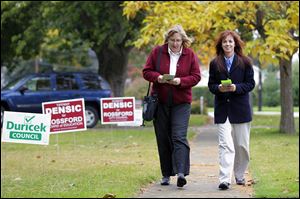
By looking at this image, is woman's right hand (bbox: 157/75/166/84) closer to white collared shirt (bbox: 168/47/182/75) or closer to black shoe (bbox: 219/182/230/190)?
white collared shirt (bbox: 168/47/182/75)

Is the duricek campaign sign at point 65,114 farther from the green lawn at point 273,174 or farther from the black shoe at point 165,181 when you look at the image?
the green lawn at point 273,174

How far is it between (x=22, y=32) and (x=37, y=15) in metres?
1.37

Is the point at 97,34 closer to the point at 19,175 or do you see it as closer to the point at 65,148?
the point at 65,148

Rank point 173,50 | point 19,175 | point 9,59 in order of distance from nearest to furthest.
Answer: point 173,50, point 19,175, point 9,59

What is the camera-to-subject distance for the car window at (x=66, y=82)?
66.4 feet

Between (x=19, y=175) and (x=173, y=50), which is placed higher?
(x=173, y=50)

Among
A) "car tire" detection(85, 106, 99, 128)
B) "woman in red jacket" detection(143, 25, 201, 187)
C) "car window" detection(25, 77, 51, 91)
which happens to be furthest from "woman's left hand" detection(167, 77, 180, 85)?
"car tire" detection(85, 106, 99, 128)

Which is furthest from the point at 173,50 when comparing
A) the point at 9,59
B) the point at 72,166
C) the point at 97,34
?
the point at 9,59

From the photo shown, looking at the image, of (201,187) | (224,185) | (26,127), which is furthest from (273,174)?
(26,127)

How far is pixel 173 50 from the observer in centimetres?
466

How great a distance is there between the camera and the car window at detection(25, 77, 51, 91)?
20.7 metres

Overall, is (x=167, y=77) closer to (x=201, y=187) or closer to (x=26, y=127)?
(x=26, y=127)

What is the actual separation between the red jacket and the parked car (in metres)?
15.2

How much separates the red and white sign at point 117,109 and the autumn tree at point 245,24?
3.16 m
